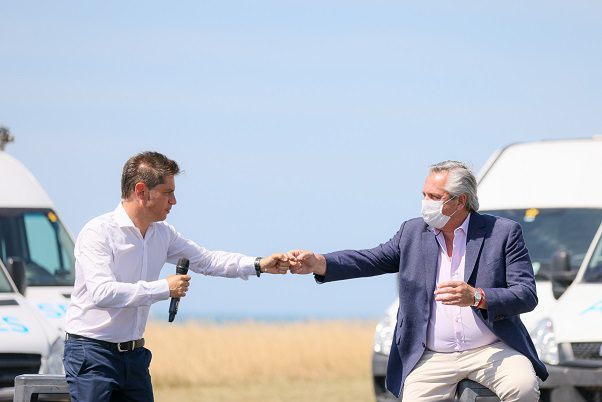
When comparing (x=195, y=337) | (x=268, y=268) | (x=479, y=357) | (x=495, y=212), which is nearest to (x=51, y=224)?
(x=495, y=212)

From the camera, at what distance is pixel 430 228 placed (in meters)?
8.38

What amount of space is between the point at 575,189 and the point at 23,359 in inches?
194

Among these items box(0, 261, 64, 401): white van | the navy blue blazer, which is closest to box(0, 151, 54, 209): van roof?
box(0, 261, 64, 401): white van

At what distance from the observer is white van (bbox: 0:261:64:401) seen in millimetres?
12148

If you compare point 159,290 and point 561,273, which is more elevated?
point 159,290

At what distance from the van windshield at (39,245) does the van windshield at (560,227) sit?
3.83 meters

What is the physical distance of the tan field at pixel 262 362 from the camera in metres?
18.1

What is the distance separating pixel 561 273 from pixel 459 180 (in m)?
4.12

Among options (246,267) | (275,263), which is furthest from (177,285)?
(275,263)

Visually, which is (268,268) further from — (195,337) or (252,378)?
(195,337)

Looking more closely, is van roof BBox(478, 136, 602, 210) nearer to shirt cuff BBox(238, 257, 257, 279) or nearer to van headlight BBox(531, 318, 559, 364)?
van headlight BBox(531, 318, 559, 364)

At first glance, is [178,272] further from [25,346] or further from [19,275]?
[19,275]

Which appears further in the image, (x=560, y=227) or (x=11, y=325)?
(x=560, y=227)

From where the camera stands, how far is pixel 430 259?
823cm
